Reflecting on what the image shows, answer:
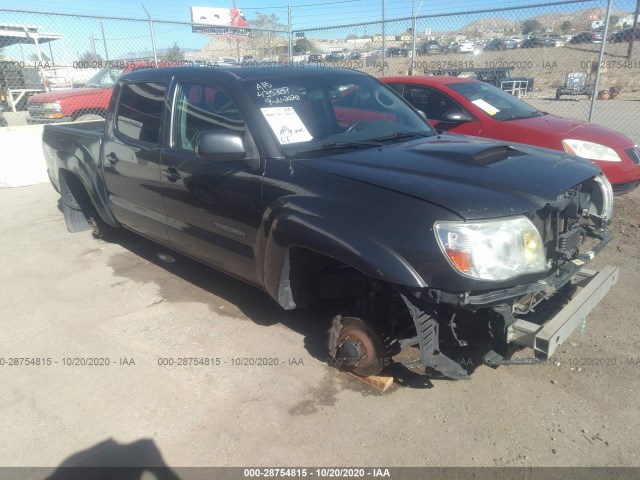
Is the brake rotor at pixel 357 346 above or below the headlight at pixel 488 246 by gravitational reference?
below

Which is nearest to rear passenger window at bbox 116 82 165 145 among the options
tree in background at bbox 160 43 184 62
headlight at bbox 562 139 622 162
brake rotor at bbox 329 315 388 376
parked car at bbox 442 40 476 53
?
brake rotor at bbox 329 315 388 376

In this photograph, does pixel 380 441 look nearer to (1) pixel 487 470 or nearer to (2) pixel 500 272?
(1) pixel 487 470

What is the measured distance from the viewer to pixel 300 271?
10.2ft

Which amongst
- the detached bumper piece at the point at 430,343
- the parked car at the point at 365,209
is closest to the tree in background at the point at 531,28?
the parked car at the point at 365,209

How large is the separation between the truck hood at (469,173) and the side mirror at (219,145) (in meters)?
0.43

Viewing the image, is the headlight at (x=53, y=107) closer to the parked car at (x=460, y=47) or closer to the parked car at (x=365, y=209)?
the parked car at (x=365, y=209)

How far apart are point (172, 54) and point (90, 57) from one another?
7.10 feet

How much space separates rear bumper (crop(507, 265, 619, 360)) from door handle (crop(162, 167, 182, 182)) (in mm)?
2559

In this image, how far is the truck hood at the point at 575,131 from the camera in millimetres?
5668

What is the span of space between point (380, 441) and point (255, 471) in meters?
0.68

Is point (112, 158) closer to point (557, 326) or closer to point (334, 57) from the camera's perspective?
point (557, 326)

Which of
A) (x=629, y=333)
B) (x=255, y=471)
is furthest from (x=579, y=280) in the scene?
(x=255, y=471)

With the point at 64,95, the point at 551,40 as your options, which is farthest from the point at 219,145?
the point at 551,40

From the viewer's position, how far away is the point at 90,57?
39.5ft
